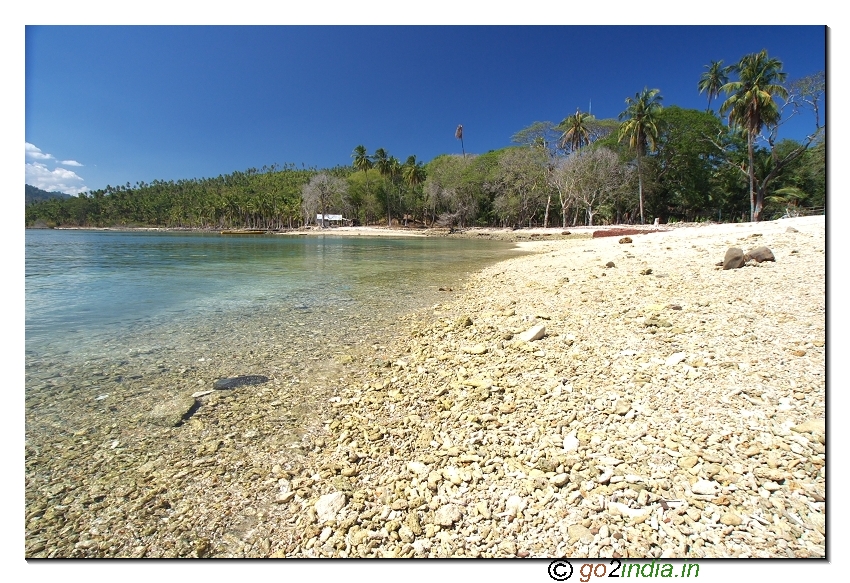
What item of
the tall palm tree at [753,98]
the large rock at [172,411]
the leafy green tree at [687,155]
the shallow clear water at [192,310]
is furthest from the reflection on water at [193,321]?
the leafy green tree at [687,155]

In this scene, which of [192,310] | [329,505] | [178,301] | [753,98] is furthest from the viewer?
[753,98]

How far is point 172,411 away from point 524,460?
340 cm

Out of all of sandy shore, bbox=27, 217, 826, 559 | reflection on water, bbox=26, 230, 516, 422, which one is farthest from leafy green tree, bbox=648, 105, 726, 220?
sandy shore, bbox=27, 217, 826, 559

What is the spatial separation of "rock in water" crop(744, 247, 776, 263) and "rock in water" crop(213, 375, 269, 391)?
821cm

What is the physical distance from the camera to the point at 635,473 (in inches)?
81.7

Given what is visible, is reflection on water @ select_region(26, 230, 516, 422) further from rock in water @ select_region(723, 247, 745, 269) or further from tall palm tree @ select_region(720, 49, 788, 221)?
tall palm tree @ select_region(720, 49, 788, 221)

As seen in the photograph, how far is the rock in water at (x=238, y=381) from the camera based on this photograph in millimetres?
4234

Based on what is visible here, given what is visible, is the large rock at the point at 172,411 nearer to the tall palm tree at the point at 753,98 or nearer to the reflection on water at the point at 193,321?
the reflection on water at the point at 193,321

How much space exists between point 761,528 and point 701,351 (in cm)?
211

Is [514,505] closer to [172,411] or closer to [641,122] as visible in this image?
[172,411]

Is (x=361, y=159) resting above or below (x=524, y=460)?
above

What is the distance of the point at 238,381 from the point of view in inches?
172

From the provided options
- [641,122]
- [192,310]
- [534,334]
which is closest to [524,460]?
[534,334]

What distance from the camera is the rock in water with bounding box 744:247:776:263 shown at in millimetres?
6398
